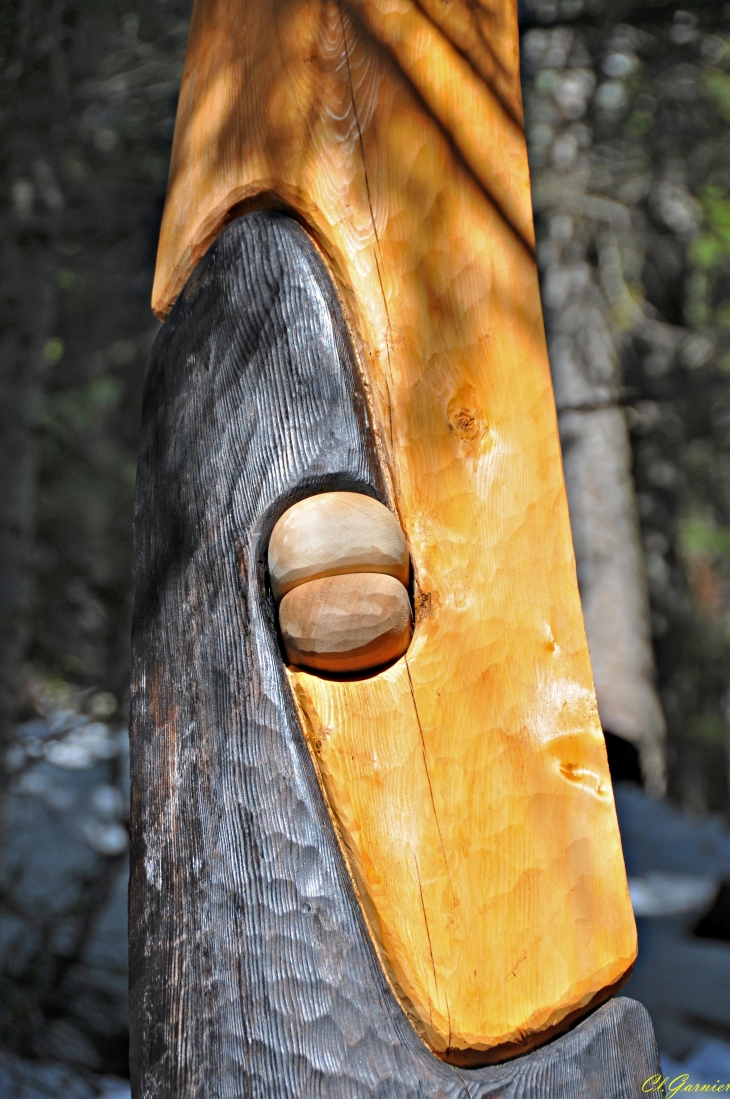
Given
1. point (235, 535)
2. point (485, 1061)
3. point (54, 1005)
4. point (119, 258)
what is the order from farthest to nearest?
point (119, 258) → point (54, 1005) → point (235, 535) → point (485, 1061)

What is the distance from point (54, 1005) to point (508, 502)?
377 centimetres

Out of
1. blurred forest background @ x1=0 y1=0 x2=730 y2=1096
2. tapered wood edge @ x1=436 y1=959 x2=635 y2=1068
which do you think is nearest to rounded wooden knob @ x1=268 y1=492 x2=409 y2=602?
tapered wood edge @ x1=436 y1=959 x2=635 y2=1068

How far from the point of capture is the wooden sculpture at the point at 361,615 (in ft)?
2.76

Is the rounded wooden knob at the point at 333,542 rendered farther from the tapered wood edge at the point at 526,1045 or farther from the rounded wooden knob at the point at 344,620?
the tapered wood edge at the point at 526,1045

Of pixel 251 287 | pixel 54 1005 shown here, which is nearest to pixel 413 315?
pixel 251 287

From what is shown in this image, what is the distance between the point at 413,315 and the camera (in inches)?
39.8

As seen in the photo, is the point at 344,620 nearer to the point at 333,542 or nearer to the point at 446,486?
the point at 333,542

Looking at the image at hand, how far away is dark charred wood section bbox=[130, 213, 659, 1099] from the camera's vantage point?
819mm

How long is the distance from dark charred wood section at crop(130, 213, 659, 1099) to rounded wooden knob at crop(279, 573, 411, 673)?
0.13 feet

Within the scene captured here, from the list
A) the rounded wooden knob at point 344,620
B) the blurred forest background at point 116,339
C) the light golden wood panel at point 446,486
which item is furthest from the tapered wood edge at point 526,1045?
the blurred forest background at point 116,339

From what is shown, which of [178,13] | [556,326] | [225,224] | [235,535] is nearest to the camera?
[235,535]

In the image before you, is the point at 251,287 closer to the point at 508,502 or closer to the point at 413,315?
the point at 413,315

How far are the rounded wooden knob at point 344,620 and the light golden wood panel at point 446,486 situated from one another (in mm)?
32

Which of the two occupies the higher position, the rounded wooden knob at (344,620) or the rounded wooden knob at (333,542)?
the rounded wooden knob at (333,542)
